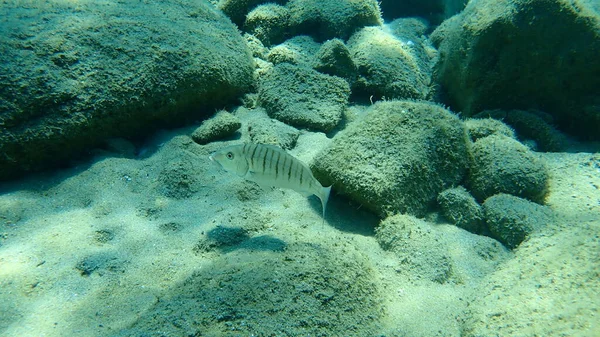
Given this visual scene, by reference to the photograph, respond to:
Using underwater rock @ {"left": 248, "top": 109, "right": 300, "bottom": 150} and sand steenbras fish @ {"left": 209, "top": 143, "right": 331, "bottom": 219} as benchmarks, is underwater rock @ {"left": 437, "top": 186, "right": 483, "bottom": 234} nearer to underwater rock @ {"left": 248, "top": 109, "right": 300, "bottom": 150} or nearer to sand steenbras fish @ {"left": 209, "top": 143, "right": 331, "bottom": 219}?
sand steenbras fish @ {"left": 209, "top": 143, "right": 331, "bottom": 219}

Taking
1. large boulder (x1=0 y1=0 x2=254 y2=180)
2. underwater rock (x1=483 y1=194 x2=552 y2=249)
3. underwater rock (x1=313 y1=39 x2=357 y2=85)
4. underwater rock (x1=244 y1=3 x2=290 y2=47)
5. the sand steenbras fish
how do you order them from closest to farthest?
1. the sand steenbras fish
2. underwater rock (x1=483 y1=194 x2=552 y2=249)
3. large boulder (x1=0 y1=0 x2=254 y2=180)
4. underwater rock (x1=313 y1=39 x2=357 y2=85)
5. underwater rock (x1=244 y1=3 x2=290 y2=47)

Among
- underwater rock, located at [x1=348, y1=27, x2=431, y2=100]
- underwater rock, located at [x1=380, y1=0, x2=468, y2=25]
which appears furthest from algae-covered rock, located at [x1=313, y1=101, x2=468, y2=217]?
underwater rock, located at [x1=380, y1=0, x2=468, y2=25]

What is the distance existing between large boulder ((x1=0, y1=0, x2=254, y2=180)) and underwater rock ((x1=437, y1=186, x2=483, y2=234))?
3.50 meters

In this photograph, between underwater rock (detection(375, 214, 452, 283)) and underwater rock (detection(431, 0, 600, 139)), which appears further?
underwater rock (detection(431, 0, 600, 139))

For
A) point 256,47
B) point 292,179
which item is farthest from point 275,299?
point 256,47

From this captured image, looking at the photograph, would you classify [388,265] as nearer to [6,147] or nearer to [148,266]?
[148,266]

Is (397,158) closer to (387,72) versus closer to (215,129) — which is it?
(215,129)

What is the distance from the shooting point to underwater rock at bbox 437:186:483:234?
145 inches

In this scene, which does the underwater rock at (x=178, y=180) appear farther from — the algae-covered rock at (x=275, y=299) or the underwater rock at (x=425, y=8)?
the underwater rock at (x=425, y=8)

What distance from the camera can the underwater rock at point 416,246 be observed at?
9.70ft

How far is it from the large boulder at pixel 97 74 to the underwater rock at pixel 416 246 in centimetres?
320

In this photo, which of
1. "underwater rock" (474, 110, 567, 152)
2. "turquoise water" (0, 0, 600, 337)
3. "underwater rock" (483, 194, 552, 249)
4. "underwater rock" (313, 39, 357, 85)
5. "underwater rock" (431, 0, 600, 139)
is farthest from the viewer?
"underwater rock" (313, 39, 357, 85)

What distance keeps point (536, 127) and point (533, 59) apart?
1.02m

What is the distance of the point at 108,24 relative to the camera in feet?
14.2
